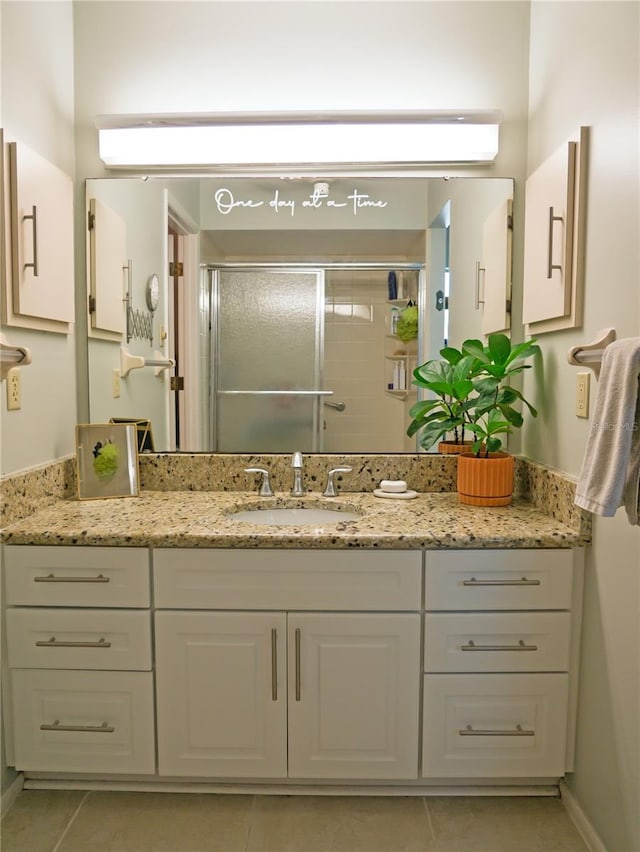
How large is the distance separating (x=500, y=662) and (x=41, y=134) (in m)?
1.99

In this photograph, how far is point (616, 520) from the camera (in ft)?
4.71

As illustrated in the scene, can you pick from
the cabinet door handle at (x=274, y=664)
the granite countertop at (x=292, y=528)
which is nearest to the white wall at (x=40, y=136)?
the granite countertop at (x=292, y=528)

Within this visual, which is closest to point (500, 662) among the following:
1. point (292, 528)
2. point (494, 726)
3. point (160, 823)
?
point (494, 726)

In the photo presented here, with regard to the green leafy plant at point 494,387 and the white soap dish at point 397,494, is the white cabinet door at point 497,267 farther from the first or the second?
the white soap dish at point 397,494

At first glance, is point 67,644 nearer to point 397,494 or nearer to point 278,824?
point 278,824

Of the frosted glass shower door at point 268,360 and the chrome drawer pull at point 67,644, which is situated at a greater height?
the frosted glass shower door at point 268,360

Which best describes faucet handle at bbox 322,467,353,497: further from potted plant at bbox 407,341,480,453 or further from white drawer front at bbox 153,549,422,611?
white drawer front at bbox 153,549,422,611

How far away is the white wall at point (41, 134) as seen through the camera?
168 centimetres

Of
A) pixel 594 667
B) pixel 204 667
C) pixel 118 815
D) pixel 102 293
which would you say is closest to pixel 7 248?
pixel 102 293

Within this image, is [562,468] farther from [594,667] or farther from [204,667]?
[204,667]

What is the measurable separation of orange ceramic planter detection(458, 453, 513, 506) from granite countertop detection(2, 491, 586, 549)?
0.12 ft

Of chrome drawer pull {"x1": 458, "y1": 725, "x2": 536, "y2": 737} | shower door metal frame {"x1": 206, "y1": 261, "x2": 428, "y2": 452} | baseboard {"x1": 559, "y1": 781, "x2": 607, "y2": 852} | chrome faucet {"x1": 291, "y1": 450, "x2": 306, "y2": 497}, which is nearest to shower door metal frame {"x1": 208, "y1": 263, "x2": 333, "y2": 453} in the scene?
shower door metal frame {"x1": 206, "y1": 261, "x2": 428, "y2": 452}

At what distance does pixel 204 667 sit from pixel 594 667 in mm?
997

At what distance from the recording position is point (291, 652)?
1629 millimetres
